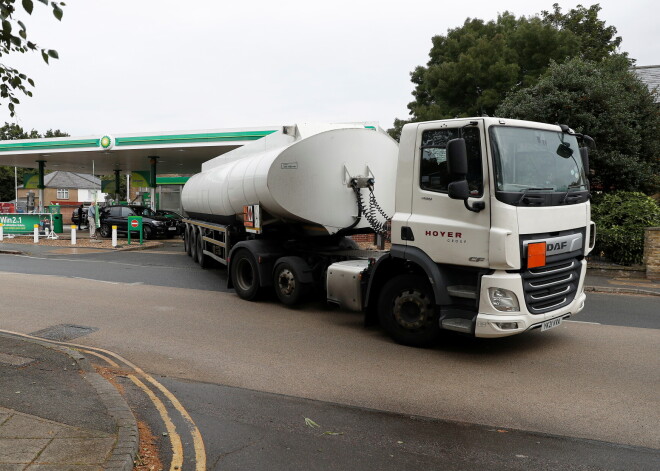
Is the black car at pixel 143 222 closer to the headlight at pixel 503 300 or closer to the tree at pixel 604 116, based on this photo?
the tree at pixel 604 116

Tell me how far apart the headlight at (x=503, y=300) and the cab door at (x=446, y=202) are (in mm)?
319

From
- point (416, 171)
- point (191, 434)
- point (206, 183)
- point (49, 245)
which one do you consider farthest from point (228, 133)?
point (191, 434)

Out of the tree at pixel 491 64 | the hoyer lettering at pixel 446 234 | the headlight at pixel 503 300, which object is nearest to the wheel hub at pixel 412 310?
the hoyer lettering at pixel 446 234

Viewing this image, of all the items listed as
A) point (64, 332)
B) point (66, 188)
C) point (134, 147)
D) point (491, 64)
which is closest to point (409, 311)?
point (64, 332)

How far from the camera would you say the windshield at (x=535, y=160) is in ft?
20.1

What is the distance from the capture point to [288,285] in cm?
948

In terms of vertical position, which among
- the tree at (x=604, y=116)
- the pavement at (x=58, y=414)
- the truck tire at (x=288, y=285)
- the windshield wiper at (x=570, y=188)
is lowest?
the pavement at (x=58, y=414)

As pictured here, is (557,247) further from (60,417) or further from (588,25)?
(588,25)

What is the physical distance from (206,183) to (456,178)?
374 inches

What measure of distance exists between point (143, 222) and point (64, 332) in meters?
18.2

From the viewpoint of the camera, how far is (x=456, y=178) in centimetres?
627

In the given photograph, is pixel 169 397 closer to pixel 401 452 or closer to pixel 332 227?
pixel 401 452

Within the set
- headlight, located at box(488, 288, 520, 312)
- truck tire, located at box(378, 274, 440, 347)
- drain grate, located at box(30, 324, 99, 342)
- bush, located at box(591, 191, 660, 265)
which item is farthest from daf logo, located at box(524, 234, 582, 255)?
bush, located at box(591, 191, 660, 265)

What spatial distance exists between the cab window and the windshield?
201 mm
